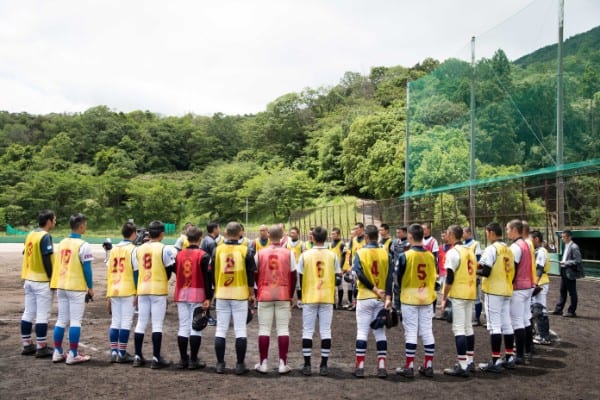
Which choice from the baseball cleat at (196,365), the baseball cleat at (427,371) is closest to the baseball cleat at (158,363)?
the baseball cleat at (196,365)

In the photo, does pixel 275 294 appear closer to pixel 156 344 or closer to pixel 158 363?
pixel 156 344

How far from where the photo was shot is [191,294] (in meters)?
7.15

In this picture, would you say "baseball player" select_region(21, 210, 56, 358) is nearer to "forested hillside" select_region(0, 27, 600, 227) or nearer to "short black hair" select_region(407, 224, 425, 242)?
"short black hair" select_region(407, 224, 425, 242)

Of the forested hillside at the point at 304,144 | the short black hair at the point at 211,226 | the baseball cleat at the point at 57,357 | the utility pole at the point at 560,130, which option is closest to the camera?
the baseball cleat at the point at 57,357

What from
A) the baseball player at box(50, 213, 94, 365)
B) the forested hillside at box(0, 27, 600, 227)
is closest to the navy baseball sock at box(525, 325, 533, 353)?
the baseball player at box(50, 213, 94, 365)

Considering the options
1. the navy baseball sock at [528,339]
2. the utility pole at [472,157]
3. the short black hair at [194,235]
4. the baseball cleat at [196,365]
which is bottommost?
the baseball cleat at [196,365]

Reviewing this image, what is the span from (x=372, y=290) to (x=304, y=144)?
80725mm

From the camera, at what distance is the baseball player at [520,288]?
759cm

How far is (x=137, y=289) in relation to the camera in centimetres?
745

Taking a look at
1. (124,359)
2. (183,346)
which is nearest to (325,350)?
(183,346)

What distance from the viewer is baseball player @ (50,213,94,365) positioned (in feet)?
24.2

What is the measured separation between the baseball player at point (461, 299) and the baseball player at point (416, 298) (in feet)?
1.22

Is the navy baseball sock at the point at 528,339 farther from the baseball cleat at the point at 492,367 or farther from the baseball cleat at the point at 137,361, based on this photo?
the baseball cleat at the point at 137,361

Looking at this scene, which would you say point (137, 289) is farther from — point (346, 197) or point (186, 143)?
point (186, 143)
